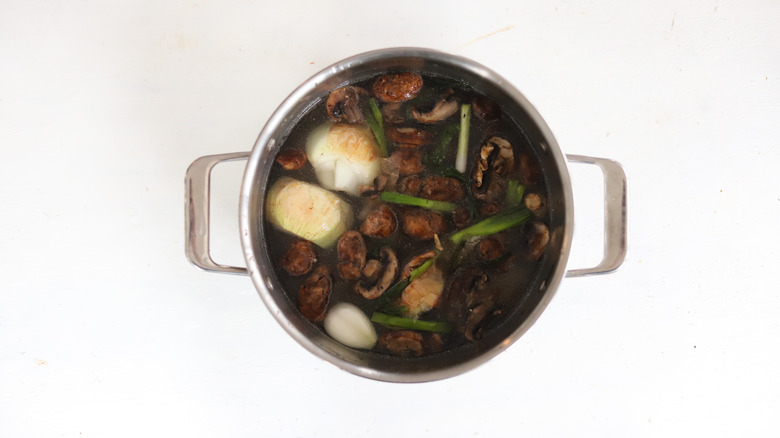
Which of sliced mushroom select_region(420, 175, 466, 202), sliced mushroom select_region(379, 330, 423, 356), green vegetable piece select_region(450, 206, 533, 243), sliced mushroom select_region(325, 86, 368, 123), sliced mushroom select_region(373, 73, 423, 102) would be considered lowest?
sliced mushroom select_region(379, 330, 423, 356)

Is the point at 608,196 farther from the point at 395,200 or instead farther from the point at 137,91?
the point at 137,91

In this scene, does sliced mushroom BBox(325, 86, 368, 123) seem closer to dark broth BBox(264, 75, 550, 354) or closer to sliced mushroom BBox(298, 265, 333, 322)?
dark broth BBox(264, 75, 550, 354)

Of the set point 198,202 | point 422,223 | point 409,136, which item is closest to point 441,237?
point 422,223

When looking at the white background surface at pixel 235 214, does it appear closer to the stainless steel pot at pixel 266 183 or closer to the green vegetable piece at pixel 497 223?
the stainless steel pot at pixel 266 183

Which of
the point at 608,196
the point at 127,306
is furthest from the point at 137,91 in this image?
the point at 608,196

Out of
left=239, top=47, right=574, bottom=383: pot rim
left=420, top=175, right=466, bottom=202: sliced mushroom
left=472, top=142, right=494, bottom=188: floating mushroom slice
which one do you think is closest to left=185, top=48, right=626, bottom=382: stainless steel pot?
left=239, top=47, right=574, bottom=383: pot rim

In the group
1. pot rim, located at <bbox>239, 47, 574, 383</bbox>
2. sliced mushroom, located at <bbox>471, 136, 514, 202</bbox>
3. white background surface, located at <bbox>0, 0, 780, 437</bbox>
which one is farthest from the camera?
white background surface, located at <bbox>0, 0, 780, 437</bbox>
